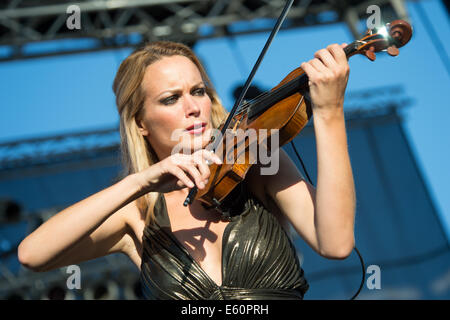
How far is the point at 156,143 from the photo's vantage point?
1.97m

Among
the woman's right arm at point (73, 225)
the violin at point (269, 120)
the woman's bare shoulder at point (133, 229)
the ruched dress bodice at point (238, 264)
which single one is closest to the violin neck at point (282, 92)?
the violin at point (269, 120)

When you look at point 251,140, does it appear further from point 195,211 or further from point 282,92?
point 195,211

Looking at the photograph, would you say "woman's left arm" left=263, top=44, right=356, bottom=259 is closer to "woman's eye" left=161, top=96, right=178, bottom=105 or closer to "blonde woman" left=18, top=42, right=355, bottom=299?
"blonde woman" left=18, top=42, right=355, bottom=299

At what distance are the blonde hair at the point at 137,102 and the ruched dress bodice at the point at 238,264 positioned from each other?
258 millimetres

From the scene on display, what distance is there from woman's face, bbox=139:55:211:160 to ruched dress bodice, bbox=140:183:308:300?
24cm

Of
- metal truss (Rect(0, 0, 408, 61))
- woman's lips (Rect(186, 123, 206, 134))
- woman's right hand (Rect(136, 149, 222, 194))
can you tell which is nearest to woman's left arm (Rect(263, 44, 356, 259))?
woman's right hand (Rect(136, 149, 222, 194))

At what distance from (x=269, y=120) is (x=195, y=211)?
1.44ft

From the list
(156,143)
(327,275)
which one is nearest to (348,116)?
(327,275)

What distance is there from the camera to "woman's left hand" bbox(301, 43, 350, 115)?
138cm

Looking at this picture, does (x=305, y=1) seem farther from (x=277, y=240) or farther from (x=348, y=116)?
(x=277, y=240)

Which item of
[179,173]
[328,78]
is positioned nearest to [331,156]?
[328,78]

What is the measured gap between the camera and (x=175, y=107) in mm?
1837
